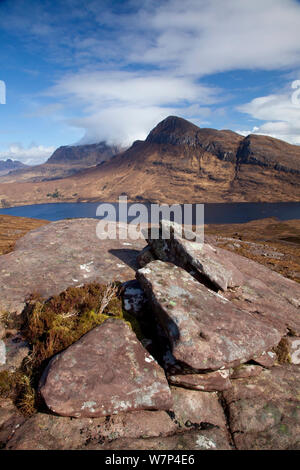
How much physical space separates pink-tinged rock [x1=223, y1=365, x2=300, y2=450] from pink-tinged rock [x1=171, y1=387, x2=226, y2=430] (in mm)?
333

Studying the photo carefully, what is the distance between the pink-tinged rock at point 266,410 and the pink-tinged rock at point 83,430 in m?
1.76

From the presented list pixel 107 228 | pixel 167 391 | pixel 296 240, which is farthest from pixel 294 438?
pixel 296 240

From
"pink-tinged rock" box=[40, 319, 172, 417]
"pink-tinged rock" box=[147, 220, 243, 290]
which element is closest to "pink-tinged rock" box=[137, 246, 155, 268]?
"pink-tinged rock" box=[147, 220, 243, 290]

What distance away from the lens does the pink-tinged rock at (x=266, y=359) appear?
7.64 m

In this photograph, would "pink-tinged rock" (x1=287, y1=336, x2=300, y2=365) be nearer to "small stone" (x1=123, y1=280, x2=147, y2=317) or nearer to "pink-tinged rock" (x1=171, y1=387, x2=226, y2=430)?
"pink-tinged rock" (x1=171, y1=387, x2=226, y2=430)

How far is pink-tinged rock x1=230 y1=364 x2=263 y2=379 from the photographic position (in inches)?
288

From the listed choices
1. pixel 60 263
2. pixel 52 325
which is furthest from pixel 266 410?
pixel 60 263

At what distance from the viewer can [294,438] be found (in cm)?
576

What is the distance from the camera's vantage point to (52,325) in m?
7.77

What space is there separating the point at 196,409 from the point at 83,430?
2.93m

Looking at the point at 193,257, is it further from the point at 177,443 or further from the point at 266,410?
the point at 177,443

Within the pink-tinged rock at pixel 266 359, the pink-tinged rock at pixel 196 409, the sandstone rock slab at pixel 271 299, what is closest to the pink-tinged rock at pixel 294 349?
the sandstone rock slab at pixel 271 299

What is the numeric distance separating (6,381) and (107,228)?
13.5m
